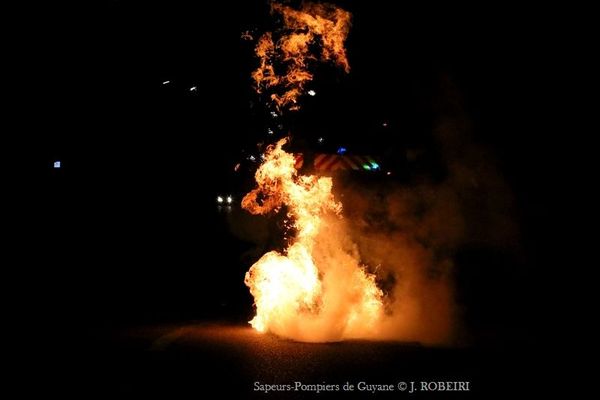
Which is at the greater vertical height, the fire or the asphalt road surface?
the fire

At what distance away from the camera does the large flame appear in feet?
38.1

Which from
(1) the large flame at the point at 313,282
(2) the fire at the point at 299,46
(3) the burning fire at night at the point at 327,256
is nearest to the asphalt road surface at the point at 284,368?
(1) the large flame at the point at 313,282

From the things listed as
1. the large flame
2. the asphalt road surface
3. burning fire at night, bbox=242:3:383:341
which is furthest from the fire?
the asphalt road surface

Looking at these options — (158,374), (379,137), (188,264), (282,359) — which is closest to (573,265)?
(379,137)

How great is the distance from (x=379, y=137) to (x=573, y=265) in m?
5.99

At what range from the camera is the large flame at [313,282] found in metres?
11.6

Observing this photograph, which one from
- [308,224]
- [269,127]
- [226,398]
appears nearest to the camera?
[226,398]

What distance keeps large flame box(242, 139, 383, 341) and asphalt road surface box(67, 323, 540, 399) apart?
58 cm

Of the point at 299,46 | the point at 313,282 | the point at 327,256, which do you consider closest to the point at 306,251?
the point at 327,256

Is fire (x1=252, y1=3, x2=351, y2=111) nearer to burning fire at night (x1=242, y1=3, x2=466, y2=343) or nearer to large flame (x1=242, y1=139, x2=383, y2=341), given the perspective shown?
burning fire at night (x1=242, y1=3, x2=466, y2=343)

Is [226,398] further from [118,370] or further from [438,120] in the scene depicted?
[438,120]

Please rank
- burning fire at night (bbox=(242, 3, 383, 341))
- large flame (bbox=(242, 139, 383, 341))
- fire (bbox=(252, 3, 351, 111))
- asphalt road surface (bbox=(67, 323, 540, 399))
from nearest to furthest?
1. asphalt road surface (bbox=(67, 323, 540, 399))
2. large flame (bbox=(242, 139, 383, 341))
3. burning fire at night (bbox=(242, 3, 383, 341))
4. fire (bbox=(252, 3, 351, 111))

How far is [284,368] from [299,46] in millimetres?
6846

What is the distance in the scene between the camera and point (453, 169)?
16609 millimetres
